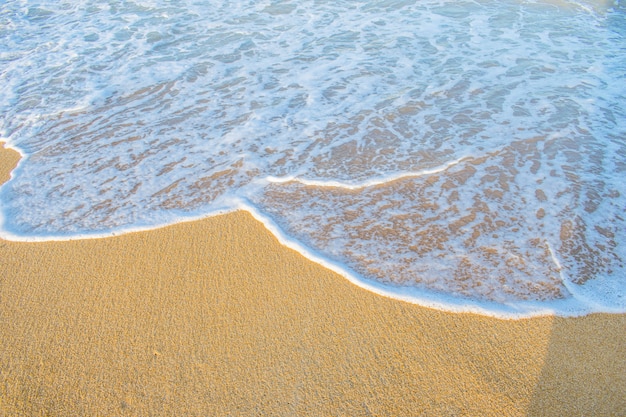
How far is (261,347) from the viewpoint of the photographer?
96.3 inches

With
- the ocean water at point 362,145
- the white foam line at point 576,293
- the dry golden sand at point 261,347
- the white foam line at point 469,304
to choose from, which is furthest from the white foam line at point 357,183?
the white foam line at point 576,293

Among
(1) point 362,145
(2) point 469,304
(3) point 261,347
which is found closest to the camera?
(3) point 261,347

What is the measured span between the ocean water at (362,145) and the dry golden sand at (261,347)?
0.76ft

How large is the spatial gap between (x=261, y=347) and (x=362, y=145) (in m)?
2.43

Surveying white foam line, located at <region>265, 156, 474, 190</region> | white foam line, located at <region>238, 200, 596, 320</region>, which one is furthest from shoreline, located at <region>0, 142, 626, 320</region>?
white foam line, located at <region>265, 156, 474, 190</region>

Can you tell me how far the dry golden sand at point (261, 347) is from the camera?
2186mm

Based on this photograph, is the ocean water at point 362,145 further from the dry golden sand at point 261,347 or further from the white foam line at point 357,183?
the dry golden sand at point 261,347

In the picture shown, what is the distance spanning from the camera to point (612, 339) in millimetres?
2457

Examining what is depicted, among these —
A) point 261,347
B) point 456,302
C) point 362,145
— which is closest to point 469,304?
point 456,302

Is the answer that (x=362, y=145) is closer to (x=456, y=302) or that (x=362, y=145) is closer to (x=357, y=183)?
(x=357, y=183)

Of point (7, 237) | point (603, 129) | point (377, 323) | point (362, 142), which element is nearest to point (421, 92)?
point (362, 142)

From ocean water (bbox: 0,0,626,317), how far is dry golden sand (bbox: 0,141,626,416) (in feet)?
0.76

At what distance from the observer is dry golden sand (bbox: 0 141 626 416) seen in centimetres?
219

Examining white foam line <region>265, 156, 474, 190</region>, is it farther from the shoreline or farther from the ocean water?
the shoreline
